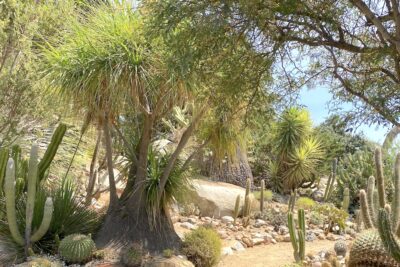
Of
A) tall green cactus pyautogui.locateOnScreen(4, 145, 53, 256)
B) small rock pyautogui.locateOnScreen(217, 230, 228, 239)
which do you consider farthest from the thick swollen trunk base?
small rock pyautogui.locateOnScreen(217, 230, 228, 239)

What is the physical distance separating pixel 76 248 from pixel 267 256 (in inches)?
182

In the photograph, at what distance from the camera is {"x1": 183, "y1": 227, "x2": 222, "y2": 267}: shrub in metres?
8.31

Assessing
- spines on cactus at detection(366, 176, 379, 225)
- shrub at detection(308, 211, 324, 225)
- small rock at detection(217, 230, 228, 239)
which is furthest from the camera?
shrub at detection(308, 211, 324, 225)

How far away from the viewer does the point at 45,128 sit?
11.4 meters

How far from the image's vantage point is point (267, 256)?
10.4m

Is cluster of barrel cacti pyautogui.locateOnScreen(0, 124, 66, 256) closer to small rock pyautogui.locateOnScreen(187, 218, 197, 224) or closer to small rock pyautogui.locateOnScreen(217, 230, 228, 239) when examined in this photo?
small rock pyautogui.locateOnScreen(217, 230, 228, 239)

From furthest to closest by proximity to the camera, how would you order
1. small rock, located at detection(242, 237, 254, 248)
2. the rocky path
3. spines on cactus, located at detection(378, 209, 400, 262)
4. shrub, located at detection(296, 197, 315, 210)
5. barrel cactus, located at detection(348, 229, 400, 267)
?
shrub, located at detection(296, 197, 315, 210) → small rock, located at detection(242, 237, 254, 248) → the rocky path → barrel cactus, located at detection(348, 229, 400, 267) → spines on cactus, located at detection(378, 209, 400, 262)

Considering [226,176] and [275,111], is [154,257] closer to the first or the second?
[275,111]

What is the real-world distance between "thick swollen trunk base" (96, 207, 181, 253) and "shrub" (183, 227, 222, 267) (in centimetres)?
24

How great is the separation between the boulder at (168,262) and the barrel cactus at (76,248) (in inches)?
37.2

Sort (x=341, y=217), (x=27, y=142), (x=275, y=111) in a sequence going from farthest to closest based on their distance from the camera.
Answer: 1. (x=341, y=217)
2. (x=27, y=142)
3. (x=275, y=111)

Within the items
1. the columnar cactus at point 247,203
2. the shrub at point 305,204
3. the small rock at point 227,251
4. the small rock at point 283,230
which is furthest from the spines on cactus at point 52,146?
the shrub at point 305,204

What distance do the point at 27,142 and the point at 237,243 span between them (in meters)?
5.33

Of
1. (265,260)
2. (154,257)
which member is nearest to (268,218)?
(265,260)
